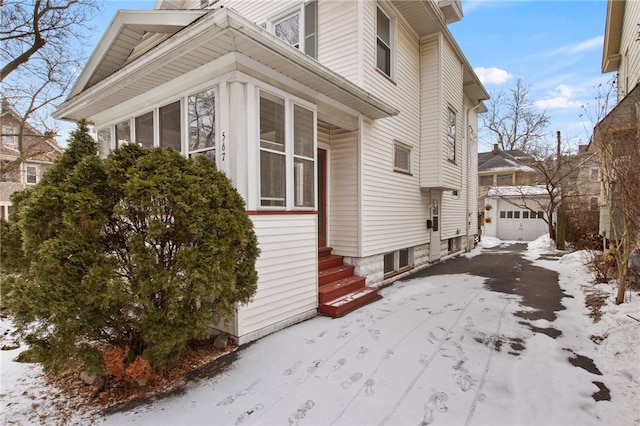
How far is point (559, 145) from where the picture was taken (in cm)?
1397

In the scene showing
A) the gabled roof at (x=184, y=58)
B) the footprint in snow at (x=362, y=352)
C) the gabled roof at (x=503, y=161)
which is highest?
the gabled roof at (x=503, y=161)

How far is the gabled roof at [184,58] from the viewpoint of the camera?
337cm

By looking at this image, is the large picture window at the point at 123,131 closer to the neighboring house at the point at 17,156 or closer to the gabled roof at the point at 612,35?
the neighboring house at the point at 17,156

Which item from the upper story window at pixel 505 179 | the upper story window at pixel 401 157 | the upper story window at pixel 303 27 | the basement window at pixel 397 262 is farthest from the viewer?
the upper story window at pixel 505 179

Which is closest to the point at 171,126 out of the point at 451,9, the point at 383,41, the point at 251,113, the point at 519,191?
the point at 251,113

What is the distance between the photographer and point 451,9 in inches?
356

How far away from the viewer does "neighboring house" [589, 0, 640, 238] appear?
489 cm

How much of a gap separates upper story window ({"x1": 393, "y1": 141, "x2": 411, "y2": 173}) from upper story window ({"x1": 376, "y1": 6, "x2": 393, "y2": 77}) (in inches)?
66.9

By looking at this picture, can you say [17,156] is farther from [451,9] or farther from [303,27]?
[451,9]

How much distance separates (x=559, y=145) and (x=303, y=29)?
13.2 m

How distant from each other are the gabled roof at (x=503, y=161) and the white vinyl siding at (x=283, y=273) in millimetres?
21946

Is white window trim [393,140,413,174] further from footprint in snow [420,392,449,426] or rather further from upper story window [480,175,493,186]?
upper story window [480,175,493,186]

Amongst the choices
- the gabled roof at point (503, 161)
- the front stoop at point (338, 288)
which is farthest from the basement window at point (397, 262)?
the gabled roof at point (503, 161)

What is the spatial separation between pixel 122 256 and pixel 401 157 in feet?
22.0
